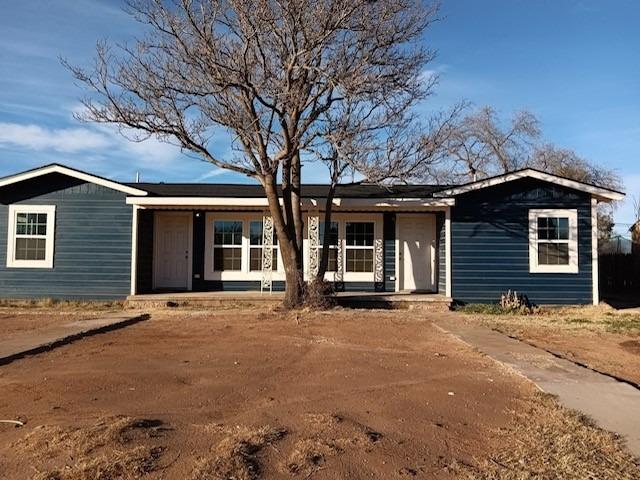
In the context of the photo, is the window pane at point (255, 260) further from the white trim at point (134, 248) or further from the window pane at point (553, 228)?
the window pane at point (553, 228)

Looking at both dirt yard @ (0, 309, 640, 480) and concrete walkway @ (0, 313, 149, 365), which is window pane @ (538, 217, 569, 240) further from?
concrete walkway @ (0, 313, 149, 365)

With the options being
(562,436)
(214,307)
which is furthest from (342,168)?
(562,436)

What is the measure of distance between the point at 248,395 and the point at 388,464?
7.05 ft

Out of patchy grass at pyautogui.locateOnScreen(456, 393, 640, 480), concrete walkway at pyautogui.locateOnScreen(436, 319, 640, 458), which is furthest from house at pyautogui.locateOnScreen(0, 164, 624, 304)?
patchy grass at pyautogui.locateOnScreen(456, 393, 640, 480)

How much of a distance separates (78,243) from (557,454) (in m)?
14.2

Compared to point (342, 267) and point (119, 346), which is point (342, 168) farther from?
point (119, 346)

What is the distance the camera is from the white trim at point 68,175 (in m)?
15.1

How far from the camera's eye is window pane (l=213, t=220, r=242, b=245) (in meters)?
16.8

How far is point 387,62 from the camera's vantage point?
44.0 feet

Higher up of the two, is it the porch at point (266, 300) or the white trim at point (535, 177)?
the white trim at point (535, 177)

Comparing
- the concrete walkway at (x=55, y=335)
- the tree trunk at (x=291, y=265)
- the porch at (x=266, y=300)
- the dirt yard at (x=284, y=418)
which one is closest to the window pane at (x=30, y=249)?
the porch at (x=266, y=300)

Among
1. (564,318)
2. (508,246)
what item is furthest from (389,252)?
(564,318)

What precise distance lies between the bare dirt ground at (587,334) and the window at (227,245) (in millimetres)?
7067

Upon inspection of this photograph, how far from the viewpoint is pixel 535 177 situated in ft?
48.4
